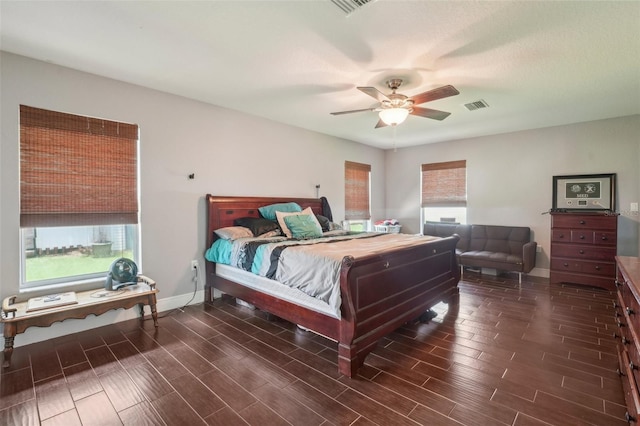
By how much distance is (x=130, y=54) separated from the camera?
8.99ft

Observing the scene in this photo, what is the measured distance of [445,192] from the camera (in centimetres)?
636

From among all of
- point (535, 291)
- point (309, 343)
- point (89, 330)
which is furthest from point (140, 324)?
point (535, 291)

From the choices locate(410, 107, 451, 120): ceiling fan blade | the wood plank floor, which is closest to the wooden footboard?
the wood plank floor

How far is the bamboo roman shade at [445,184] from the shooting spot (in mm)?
6134

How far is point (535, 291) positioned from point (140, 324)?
516cm

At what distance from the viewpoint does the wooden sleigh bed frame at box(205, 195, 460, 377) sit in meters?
2.34

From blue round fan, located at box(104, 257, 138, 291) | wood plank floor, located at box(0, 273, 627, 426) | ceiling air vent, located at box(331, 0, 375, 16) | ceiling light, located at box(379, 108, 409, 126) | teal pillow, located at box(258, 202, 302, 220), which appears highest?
ceiling air vent, located at box(331, 0, 375, 16)

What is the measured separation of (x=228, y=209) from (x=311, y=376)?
8.44 feet

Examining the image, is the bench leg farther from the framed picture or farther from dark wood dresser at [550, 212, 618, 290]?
the framed picture

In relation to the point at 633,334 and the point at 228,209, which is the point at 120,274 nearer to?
the point at 228,209

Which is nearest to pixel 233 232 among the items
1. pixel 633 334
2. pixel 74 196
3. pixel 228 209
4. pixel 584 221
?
pixel 228 209

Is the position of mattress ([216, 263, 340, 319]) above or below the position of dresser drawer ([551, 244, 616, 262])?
below

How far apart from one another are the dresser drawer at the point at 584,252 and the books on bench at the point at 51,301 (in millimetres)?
6230

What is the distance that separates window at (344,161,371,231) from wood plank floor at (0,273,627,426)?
332cm
